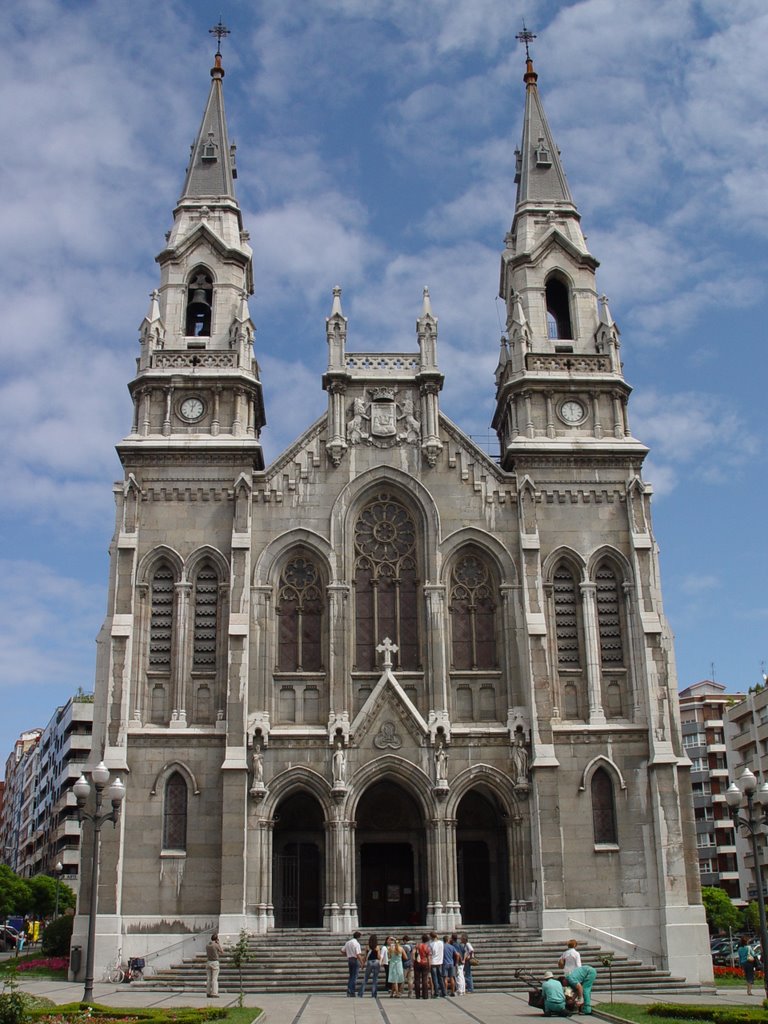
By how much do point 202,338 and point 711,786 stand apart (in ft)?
202

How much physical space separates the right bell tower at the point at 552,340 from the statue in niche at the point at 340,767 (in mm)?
12264

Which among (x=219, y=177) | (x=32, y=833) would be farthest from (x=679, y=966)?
(x=32, y=833)

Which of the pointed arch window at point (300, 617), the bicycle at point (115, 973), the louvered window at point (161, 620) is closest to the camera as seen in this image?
the bicycle at point (115, 973)

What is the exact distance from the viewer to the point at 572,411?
139 feet

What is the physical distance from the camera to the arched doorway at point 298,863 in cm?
3697

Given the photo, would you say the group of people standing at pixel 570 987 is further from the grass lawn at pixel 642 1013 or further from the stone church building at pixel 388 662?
the stone church building at pixel 388 662

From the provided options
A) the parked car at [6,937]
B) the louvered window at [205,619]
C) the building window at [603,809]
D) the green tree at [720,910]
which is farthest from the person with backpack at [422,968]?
the parked car at [6,937]

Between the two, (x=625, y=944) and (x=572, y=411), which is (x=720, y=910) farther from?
(x=572, y=411)

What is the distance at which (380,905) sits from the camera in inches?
1485

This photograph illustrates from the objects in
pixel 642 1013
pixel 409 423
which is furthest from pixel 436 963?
pixel 409 423

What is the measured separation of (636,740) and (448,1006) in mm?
13290

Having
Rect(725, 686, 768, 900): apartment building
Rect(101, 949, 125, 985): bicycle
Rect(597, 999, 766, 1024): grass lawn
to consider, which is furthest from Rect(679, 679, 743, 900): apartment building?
Rect(597, 999, 766, 1024): grass lawn

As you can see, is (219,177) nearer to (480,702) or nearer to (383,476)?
(383,476)

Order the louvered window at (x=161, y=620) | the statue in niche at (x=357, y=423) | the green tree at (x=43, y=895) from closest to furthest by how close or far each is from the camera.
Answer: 1. the louvered window at (x=161, y=620)
2. the statue in niche at (x=357, y=423)
3. the green tree at (x=43, y=895)
